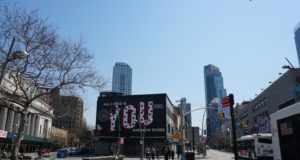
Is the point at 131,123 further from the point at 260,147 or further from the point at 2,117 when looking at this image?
the point at 260,147

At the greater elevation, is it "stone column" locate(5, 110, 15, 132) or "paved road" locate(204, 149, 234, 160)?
"stone column" locate(5, 110, 15, 132)

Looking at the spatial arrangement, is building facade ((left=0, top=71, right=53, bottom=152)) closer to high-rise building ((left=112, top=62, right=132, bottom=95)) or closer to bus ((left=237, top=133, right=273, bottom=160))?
bus ((left=237, top=133, right=273, bottom=160))

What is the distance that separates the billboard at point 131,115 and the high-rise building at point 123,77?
270ft

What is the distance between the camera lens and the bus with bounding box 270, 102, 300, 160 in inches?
375

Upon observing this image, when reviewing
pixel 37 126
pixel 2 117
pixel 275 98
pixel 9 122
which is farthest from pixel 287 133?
pixel 37 126

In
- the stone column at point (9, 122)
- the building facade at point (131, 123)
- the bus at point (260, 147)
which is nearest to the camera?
the bus at point (260, 147)

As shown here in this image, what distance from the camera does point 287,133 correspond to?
1027cm

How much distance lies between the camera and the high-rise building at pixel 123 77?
157625 millimetres

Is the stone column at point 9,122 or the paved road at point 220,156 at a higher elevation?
the stone column at point 9,122

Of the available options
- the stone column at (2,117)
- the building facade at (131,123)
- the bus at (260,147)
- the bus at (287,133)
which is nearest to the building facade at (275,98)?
the bus at (260,147)

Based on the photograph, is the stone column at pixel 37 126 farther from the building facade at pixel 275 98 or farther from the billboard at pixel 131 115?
the building facade at pixel 275 98

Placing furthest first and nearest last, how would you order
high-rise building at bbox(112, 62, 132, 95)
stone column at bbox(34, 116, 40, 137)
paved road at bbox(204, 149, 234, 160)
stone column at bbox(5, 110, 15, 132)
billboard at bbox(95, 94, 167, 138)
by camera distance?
high-rise building at bbox(112, 62, 132, 95) < stone column at bbox(34, 116, 40, 137) < stone column at bbox(5, 110, 15, 132) < billboard at bbox(95, 94, 167, 138) < paved road at bbox(204, 149, 234, 160)

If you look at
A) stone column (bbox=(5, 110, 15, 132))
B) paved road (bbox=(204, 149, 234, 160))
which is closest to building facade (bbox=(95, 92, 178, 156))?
paved road (bbox=(204, 149, 234, 160))

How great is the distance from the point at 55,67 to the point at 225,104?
59.1ft
